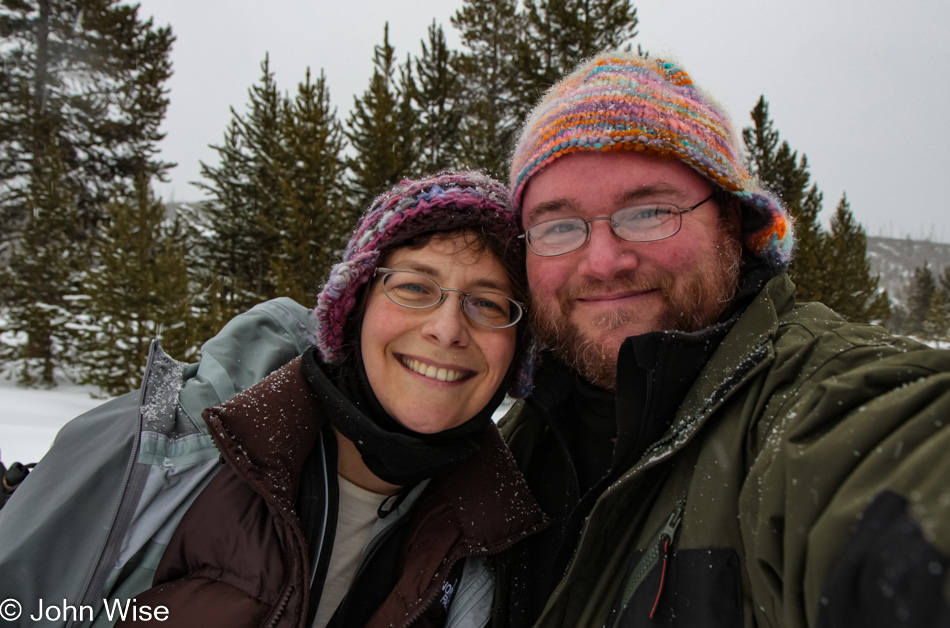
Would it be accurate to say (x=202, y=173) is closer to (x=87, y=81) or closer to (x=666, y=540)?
(x=87, y=81)

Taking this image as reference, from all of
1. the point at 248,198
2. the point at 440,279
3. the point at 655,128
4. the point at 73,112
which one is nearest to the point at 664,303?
the point at 655,128

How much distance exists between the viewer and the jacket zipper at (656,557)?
1126 mm

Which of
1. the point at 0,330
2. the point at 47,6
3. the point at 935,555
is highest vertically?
the point at 47,6

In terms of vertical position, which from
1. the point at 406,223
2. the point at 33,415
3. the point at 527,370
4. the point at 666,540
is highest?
the point at 406,223

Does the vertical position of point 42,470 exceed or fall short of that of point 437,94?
it falls short

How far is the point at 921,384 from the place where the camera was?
79cm

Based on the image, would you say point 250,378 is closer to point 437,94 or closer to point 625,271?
point 625,271

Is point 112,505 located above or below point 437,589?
above

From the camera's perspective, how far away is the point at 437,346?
1.88m

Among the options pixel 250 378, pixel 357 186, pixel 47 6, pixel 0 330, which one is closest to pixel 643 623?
pixel 250 378

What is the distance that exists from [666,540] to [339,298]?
4.92 ft

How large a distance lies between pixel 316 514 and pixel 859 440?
1.58 meters

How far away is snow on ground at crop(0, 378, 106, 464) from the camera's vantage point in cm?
625

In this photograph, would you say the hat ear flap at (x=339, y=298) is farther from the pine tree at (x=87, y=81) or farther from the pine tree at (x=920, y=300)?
the pine tree at (x=920, y=300)
